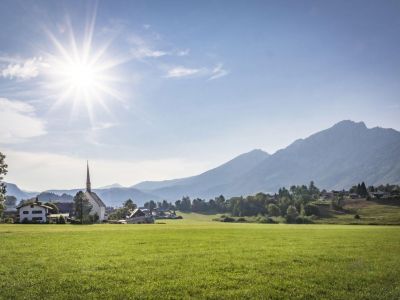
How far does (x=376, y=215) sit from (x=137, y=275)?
667 ft

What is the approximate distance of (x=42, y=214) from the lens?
160 m

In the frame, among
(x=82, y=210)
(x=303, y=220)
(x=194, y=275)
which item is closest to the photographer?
(x=194, y=275)

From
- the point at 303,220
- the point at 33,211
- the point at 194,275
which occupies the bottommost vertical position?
the point at 303,220

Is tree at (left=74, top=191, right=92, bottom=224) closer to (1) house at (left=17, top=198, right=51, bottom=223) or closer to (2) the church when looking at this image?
(1) house at (left=17, top=198, right=51, bottom=223)

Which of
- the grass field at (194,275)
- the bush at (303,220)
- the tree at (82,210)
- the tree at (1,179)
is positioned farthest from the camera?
the bush at (303,220)

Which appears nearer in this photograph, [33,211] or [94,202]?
[33,211]

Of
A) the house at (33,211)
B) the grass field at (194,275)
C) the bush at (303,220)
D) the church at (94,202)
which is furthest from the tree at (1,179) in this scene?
the bush at (303,220)

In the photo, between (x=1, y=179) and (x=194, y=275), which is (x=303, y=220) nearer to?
(x=1, y=179)

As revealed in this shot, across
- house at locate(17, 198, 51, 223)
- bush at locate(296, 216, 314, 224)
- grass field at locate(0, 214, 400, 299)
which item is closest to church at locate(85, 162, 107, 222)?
house at locate(17, 198, 51, 223)

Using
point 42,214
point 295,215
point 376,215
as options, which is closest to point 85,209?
point 42,214

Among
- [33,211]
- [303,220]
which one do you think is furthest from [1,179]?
[303,220]

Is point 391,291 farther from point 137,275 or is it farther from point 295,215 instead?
point 295,215

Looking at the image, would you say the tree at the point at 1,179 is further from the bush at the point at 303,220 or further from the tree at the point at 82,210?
the bush at the point at 303,220

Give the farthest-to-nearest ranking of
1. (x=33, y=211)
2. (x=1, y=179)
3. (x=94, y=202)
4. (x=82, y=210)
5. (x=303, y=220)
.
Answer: (x=94, y=202)
(x=303, y=220)
(x=33, y=211)
(x=82, y=210)
(x=1, y=179)
